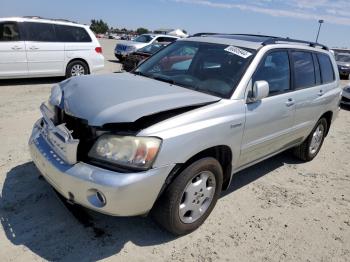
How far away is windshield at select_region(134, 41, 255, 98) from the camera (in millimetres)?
3646

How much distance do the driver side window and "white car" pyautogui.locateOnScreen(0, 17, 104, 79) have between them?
23.1ft

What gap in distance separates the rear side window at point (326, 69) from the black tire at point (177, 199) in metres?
2.87

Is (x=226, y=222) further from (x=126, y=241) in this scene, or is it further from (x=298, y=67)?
(x=298, y=67)

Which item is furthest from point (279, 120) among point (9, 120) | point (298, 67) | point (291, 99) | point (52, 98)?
point (9, 120)

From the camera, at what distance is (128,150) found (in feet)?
8.97

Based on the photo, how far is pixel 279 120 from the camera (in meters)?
4.13

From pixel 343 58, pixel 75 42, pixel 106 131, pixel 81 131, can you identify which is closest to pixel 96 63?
pixel 75 42

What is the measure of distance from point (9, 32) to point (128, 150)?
25.0 ft

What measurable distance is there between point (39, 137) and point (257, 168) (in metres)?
3.03

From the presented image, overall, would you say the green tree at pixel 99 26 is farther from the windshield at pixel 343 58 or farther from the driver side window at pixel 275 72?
the driver side window at pixel 275 72

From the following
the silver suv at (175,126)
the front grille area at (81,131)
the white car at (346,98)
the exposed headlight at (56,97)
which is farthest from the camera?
the white car at (346,98)

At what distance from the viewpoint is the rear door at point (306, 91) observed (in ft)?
14.8

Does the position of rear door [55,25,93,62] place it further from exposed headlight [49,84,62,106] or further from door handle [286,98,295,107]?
door handle [286,98,295,107]

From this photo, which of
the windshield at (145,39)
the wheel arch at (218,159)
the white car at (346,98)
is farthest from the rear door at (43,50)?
the windshield at (145,39)
